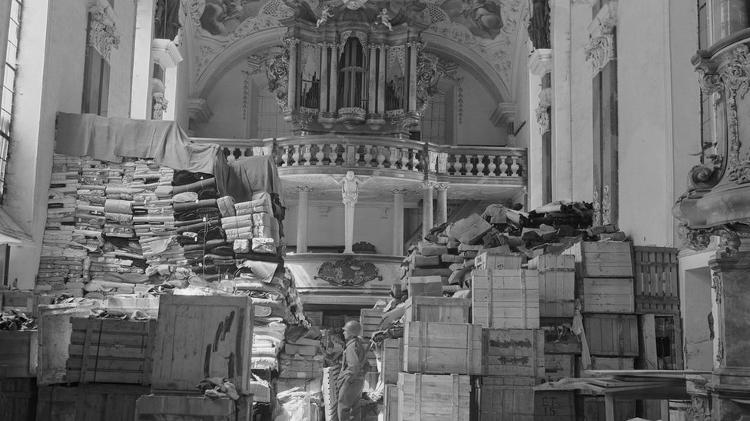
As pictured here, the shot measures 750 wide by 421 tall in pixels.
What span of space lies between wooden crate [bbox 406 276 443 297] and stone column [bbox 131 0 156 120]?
8.57 metres

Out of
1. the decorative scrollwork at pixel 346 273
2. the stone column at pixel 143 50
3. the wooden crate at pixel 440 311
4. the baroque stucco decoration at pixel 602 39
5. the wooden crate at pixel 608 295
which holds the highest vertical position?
the stone column at pixel 143 50

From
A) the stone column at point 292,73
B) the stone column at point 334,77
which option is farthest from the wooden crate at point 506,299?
the stone column at point 292,73

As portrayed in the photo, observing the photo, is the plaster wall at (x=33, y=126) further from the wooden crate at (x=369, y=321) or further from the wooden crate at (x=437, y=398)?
the wooden crate at (x=437, y=398)

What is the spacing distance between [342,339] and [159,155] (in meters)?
7.93

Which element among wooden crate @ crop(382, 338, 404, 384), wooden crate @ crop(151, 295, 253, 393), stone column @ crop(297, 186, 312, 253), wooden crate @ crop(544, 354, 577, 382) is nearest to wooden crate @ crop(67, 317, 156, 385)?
wooden crate @ crop(151, 295, 253, 393)

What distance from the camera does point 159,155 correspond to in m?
16.1

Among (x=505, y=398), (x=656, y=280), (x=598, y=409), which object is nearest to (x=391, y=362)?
(x=505, y=398)

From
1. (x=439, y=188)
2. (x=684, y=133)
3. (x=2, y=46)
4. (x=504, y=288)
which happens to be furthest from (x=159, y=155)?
(x=439, y=188)

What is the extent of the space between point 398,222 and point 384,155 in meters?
1.88

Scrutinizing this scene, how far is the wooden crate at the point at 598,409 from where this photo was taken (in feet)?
38.2

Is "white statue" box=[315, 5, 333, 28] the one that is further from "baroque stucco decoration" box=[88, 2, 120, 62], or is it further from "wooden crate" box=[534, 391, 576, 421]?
"wooden crate" box=[534, 391, 576, 421]

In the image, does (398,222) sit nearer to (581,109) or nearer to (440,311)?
(581,109)

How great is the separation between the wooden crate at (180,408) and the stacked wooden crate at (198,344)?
20cm

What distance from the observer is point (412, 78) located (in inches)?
993
